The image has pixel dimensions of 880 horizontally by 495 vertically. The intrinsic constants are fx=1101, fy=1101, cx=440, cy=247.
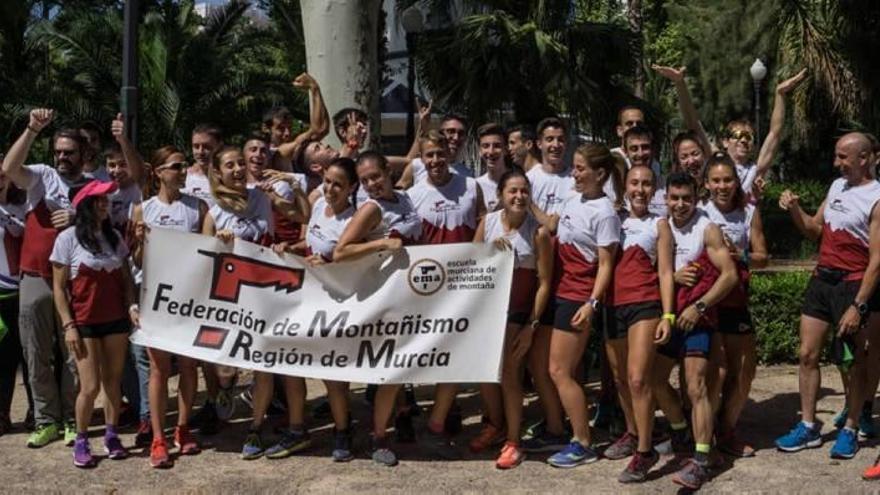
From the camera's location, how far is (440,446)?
7.00 meters

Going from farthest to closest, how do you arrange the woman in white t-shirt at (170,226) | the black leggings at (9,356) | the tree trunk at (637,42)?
the tree trunk at (637,42), the black leggings at (9,356), the woman in white t-shirt at (170,226)

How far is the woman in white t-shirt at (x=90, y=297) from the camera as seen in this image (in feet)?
21.3

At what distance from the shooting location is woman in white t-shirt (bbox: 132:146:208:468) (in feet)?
21.9

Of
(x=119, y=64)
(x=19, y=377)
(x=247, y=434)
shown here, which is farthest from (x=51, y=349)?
(x=119, y=64)

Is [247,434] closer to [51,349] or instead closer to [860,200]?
[51,349]

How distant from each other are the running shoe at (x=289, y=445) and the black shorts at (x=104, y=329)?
114cm

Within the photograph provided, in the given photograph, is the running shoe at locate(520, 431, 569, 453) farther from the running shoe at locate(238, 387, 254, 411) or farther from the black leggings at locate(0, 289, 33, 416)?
the black leggings at locate(0, 289, 33, 416)

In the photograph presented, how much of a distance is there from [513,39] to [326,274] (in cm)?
1154

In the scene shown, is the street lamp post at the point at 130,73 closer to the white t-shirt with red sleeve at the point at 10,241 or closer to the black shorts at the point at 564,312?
the white t-shirt with red sleeve at the point at 10,241

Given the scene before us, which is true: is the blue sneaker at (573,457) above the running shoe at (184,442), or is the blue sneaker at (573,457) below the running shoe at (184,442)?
below

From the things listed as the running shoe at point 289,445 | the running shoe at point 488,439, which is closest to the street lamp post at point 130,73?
the running shoe at point 289,445

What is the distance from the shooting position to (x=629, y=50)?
18.1 metres

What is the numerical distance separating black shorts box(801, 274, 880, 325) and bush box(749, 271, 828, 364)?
2.56 m

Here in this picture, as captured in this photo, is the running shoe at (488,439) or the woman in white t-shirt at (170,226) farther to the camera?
the running shoe at (488,439)
